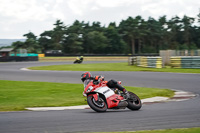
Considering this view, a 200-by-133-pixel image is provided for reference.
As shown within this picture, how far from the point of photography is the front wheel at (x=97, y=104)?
8.19 m

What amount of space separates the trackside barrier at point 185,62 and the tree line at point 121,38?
62786 mm

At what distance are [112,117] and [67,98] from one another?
412 centimetres

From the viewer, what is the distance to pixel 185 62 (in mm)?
27922

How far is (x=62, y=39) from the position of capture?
332ft

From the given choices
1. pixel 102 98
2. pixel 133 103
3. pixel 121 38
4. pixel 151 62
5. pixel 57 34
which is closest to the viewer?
pixel 102 98

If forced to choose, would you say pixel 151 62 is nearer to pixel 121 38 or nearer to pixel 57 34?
pixel 57 34

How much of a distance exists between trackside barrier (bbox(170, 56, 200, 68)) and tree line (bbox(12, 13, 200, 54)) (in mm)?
62786

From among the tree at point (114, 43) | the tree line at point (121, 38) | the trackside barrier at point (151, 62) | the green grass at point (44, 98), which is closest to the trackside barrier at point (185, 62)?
the trackside barrier at point (151, 62)

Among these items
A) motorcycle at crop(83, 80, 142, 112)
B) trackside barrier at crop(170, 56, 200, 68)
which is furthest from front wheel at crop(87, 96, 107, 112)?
trackside barrier at crop(170, 56, 200, 68)

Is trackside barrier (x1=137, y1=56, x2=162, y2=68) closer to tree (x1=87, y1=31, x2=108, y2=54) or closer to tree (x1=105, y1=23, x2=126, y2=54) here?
tree (x1=87, y1=31, x2=108, y2=54)

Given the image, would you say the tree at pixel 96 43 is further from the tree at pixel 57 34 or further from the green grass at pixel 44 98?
the green grass at pixel 44 98

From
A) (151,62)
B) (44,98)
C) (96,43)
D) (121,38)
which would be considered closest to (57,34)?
(96,43)

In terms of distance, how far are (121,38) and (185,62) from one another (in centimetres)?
9055

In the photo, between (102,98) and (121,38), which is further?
(121,38)
